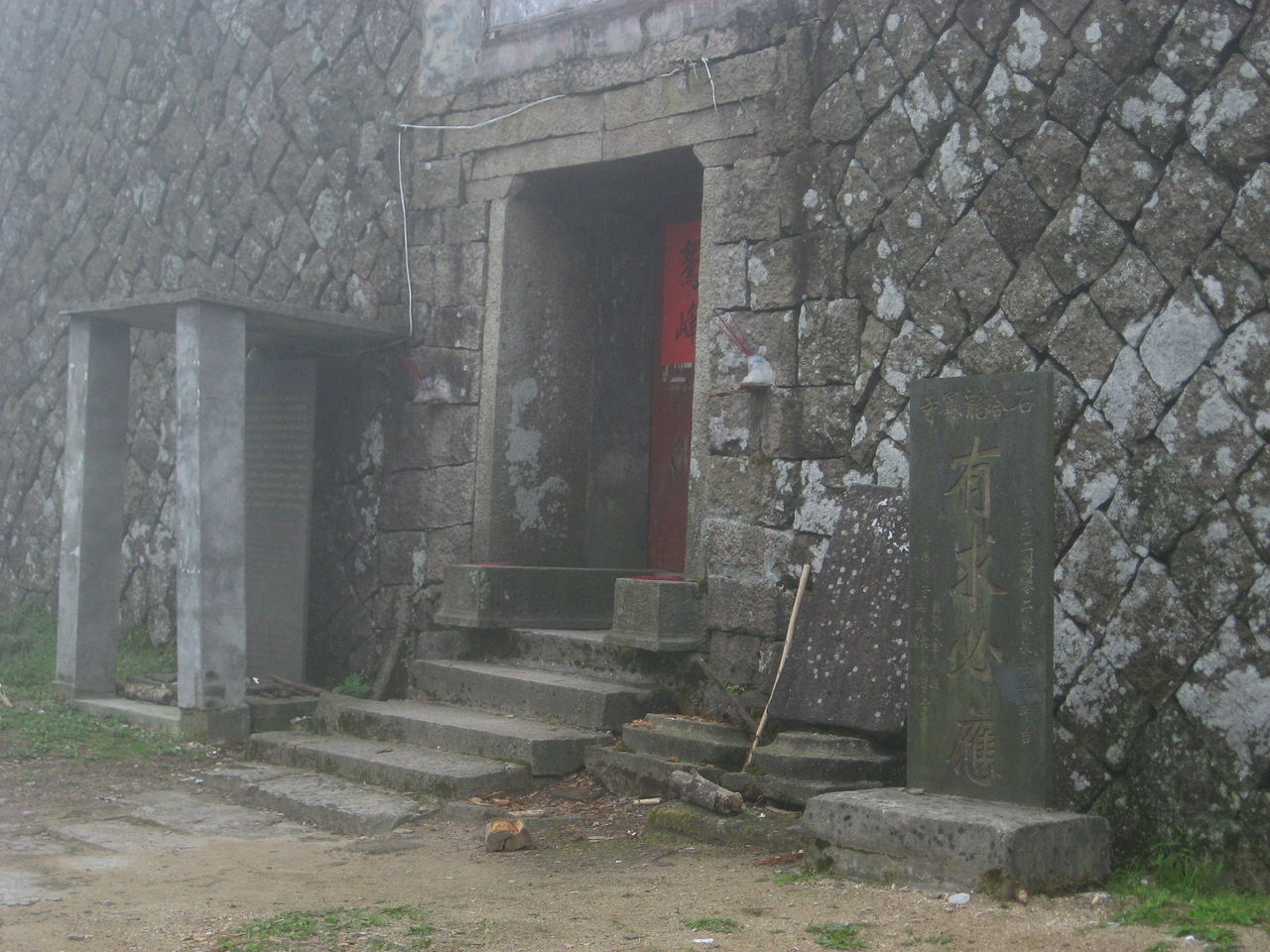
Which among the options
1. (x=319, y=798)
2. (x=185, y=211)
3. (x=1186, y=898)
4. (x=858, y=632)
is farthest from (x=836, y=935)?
(x=185, y=211)

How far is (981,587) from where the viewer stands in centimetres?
429

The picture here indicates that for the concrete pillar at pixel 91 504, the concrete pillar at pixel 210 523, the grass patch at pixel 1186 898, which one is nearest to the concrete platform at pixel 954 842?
the grass patch at pixel 1186 898

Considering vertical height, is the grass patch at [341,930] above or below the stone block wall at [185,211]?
below

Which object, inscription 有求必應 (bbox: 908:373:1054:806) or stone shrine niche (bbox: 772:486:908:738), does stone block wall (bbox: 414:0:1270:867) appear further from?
inscription 有求必應 (bbox: 908:373:1054:806)

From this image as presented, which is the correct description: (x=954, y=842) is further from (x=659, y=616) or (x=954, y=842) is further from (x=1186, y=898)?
(x=659, y=616)

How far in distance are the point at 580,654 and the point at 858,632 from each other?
70.7 inches

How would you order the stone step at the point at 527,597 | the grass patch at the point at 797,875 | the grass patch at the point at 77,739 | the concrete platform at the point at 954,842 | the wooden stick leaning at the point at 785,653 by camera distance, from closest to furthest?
the concrete platform at the point at 954,842, the grass patch at the point at 797,875, the wooden stick leaning at the point at 785,653, the grass patch at the point at 77,739, the stone step at the point at 527,597

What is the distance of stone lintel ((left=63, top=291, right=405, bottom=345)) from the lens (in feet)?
21.6

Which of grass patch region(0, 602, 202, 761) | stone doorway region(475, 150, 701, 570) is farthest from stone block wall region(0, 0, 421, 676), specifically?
stone doorway region(475, 150, 701, 570)

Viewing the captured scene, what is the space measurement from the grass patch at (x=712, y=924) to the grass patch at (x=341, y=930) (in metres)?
0.71

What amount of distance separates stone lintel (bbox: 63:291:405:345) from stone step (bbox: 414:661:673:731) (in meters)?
1.76

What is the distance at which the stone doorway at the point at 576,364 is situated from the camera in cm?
705

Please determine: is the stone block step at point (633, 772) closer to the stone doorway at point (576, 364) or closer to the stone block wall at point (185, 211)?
the stone doorway at point (576, 364)

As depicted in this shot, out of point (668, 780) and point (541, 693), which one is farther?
point (541, 693)
